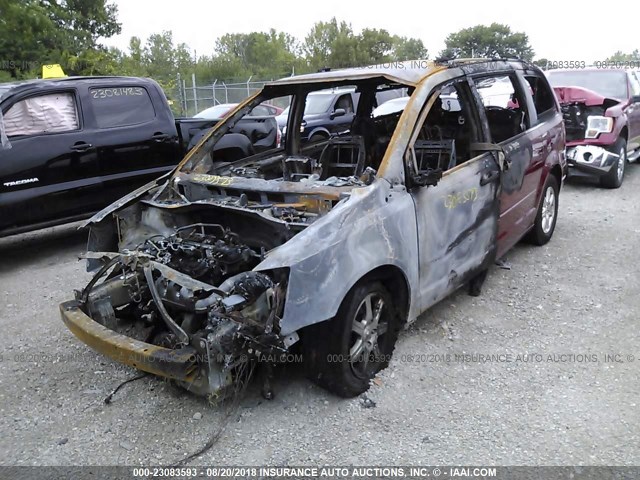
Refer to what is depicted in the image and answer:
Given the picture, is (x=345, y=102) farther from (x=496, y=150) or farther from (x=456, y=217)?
(x=456, y=217)

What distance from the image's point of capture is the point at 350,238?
3031 mm

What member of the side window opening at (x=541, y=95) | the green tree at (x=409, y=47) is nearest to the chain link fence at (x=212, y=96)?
the side window opening at (x=541, y=95)

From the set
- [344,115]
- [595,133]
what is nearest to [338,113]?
[344,115]

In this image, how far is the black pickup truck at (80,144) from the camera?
570cm

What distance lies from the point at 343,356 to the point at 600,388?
1591mm

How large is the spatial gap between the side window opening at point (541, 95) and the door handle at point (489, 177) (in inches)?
58.7

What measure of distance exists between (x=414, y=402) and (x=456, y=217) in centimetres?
130

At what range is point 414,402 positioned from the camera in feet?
10.8

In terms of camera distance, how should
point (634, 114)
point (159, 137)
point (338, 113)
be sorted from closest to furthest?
point (159, 137), point (634, 114), point (338, 113)

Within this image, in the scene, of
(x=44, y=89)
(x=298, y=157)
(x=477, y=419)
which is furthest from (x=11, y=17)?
(x=477, y=419)

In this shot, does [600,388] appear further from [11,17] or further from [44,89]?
[11,17]

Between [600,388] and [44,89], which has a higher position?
[44,89]

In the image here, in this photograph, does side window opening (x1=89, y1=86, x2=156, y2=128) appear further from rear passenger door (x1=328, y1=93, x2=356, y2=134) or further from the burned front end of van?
rear passenger door (x1=328, y1=93, x2=356, y2=134)

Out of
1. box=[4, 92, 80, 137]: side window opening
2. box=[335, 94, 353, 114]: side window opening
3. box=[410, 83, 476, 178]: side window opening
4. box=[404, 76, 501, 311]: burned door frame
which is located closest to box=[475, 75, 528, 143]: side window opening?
box=[410, 83, 476, 178]: side window opening
